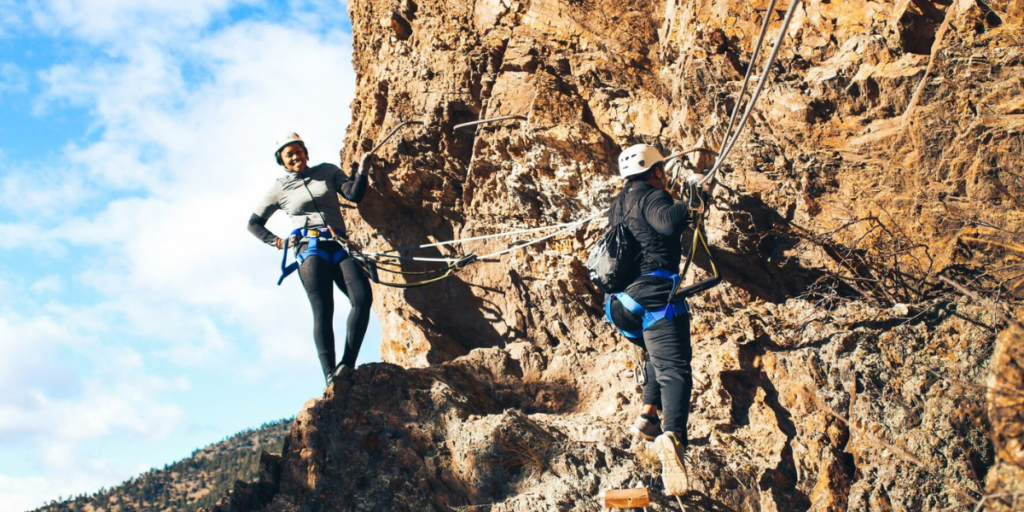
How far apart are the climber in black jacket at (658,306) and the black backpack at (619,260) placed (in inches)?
1.8

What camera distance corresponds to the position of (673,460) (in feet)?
16.3

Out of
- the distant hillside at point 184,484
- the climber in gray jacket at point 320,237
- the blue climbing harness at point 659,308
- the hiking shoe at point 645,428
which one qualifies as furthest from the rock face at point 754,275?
the distant hillside at point 184,484

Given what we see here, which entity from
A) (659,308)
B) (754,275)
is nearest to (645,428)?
(659,308)

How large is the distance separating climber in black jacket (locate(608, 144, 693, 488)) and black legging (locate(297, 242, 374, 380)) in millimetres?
2332

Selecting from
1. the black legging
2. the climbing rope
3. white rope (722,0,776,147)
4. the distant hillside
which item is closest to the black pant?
white rope (722,0,776,147)

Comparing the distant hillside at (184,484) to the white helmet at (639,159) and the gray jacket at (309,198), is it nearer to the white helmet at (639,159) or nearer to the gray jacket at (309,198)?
the gray jacket at (309,198)

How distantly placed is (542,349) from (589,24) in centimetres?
A: 309

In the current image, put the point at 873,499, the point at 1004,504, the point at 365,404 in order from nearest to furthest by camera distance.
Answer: the point at 1004,504
the point at 873,499
the point at 365,404

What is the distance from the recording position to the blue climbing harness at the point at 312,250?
22.3ft

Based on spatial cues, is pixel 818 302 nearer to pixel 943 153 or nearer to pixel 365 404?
pixel 943 153

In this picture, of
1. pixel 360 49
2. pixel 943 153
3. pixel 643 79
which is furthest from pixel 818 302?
pixel 360 49

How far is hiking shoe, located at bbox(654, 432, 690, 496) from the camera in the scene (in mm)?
4922

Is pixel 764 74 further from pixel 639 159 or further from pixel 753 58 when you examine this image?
pixel 639 159

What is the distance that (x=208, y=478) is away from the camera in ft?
114
